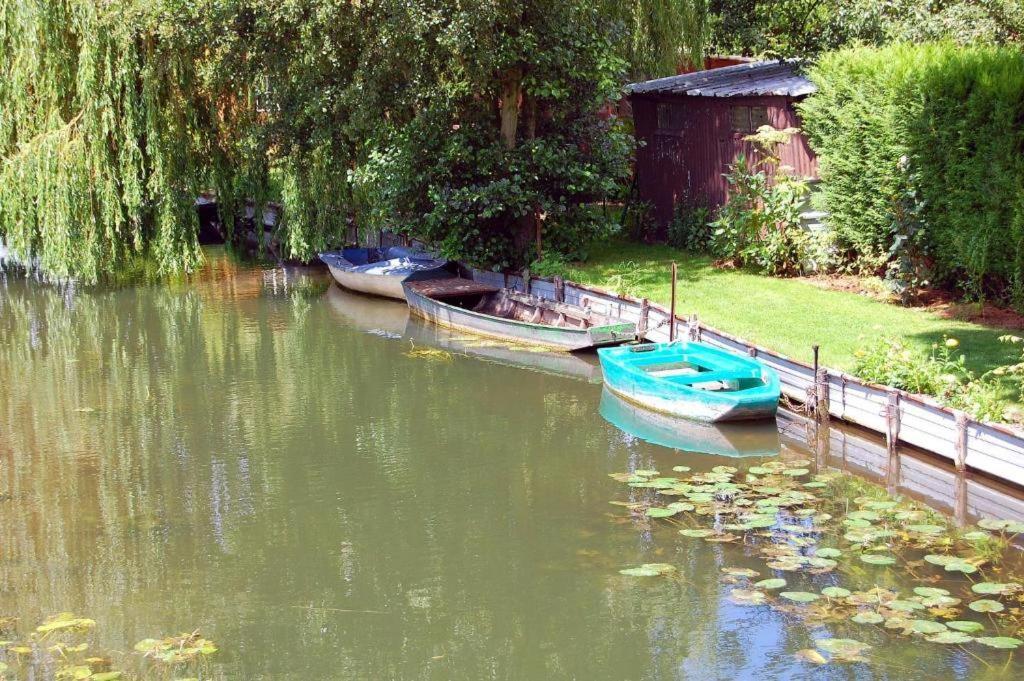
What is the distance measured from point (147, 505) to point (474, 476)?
4.06m

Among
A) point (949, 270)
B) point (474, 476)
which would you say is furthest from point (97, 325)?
point (949, 270)

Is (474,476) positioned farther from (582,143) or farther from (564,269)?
(582,143)

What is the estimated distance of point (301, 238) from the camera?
28.1 m

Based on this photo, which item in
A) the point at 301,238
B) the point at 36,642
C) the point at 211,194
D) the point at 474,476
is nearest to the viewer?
the point at 36,642

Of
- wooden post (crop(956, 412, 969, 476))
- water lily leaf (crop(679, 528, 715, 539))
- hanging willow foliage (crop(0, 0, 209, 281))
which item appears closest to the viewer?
water lily leaf (crop(679, 528, 715, 539))

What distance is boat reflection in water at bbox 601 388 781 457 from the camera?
53.2ft

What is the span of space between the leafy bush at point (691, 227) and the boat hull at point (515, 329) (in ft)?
20.0

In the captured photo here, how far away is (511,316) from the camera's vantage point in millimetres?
23625

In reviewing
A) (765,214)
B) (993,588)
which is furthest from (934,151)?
(993,588)

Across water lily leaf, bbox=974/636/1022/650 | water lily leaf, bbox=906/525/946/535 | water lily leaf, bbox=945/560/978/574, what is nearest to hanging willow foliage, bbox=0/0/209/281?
water lily leaf, bbox=906/525/946/535

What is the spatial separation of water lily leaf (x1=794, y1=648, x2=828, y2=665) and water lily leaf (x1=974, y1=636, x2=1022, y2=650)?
139cm

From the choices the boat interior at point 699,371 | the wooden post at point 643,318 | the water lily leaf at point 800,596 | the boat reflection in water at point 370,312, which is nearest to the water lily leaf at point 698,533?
the water lily leaf at point 800,596

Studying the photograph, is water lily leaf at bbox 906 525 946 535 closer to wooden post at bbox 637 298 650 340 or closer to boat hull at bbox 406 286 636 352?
boat hull at bbox 406 286 636 352

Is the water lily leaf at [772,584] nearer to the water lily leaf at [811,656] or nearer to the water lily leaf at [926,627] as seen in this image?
the water lily leaf at [811,656]
